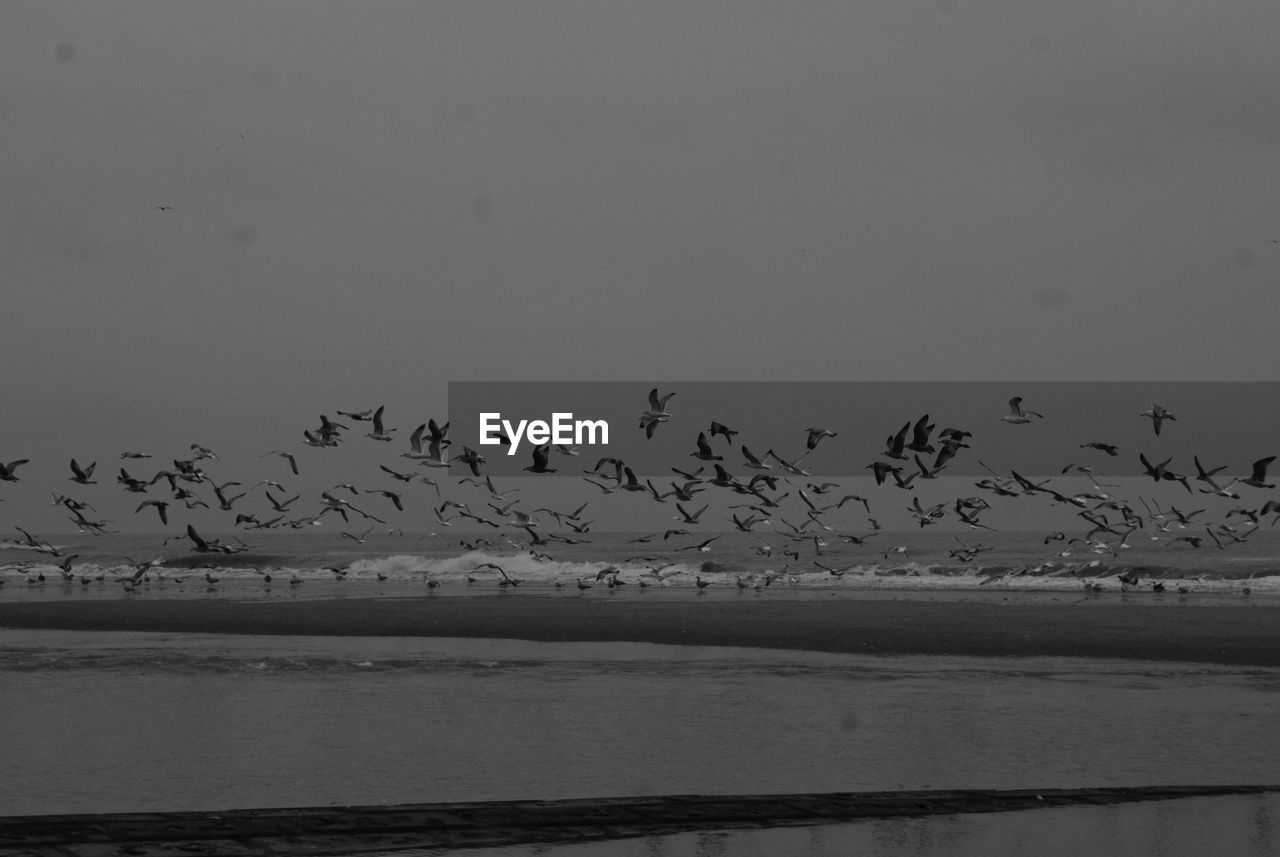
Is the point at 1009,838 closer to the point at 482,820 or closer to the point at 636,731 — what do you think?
the point at 482,820

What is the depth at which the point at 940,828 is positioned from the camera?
1199 cm

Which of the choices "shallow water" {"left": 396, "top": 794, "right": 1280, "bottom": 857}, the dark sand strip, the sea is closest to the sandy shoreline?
the sea

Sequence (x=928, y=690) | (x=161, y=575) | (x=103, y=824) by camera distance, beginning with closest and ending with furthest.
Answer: (x=103, y=824), (x=928, y=690), (x=161, y=575)

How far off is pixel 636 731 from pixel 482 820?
18.1ft

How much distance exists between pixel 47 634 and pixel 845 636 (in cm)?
1820

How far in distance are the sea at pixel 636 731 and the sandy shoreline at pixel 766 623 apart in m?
2.21

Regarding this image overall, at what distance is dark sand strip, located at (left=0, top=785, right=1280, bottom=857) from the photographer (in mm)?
10836

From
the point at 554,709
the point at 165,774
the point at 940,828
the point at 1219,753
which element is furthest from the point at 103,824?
the point at 1219,753

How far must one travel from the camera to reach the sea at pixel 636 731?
40.6 ft

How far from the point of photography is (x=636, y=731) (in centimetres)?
1731

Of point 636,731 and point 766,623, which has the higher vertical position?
point 636,731

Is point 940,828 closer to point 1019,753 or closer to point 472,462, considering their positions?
point 1019,753

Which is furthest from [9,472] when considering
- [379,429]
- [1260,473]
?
[1260,473]

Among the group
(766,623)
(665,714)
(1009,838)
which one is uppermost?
(1009,838)
